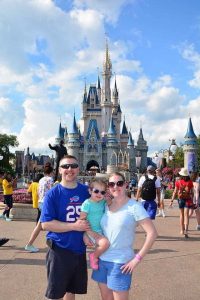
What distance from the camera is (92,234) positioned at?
3740 millimetres

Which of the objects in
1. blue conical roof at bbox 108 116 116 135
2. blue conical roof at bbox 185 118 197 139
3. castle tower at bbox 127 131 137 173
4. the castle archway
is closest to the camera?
blue conical roof at bbox 185 118 197 139

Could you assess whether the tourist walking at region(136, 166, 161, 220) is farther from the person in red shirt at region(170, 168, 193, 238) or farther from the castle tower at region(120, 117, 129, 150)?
the castle tower at region(120, 117, 129, 150)

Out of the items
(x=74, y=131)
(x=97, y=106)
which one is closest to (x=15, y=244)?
(x=74, y=131)

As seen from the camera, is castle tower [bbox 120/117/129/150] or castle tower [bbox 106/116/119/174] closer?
castle tower [bbox 106/116/119/174]

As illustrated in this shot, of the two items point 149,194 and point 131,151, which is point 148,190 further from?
point 131,151

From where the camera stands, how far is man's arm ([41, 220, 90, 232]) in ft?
12.2

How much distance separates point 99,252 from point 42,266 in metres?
3.43

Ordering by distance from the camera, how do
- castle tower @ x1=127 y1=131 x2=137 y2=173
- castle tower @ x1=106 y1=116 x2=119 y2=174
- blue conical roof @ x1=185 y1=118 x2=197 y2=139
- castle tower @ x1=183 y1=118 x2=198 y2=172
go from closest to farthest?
castle tower @ x1=183 y1=118 x2=198 y2=172 < blue conical roof @ x1=185 y1=118 x2=197 y2=139 < castle tower @ x1=106 y1=116 x2=119 y2=174 < castle tower @ x1=127 y1=131 x2=137 y2=173

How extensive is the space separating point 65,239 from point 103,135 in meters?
104

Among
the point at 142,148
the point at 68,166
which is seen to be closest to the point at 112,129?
the point at 142,148

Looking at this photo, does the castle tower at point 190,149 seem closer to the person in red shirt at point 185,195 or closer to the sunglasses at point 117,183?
the person in red shirt at point 185,195

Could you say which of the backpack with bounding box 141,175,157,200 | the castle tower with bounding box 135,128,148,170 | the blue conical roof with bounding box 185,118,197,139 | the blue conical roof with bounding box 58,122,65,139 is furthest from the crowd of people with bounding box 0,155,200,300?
the blue conical roof with bounding box 58,122,65,139

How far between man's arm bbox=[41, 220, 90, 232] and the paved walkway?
1.76 metres

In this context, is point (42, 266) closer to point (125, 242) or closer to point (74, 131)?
point (125, 242)
